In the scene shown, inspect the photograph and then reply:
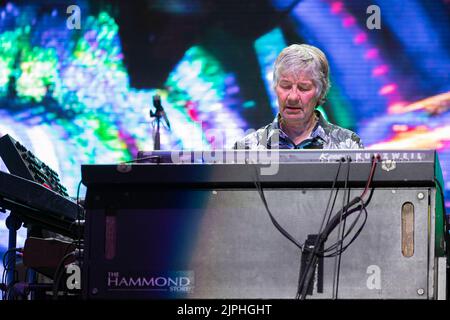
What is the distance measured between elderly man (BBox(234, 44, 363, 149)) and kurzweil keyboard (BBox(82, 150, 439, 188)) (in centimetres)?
67

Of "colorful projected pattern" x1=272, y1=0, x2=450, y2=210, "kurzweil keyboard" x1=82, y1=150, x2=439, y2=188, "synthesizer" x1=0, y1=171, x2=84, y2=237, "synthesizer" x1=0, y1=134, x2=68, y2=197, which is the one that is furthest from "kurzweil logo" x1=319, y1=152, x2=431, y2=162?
"colorful projected pattern" x1=272, y1=0, x2=450, y2=210

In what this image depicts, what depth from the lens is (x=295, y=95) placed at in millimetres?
2896

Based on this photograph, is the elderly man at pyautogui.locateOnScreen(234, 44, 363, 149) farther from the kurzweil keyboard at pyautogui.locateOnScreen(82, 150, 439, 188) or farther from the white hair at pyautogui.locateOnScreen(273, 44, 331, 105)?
the kurzweil keyboard at pyautogui.locateOnScreen(82, 150, 439, 188)

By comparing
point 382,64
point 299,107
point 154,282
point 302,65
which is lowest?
point 154,282

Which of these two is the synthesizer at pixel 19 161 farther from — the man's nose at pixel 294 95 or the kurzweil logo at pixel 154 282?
the kurzweil logo at pixel 154 282

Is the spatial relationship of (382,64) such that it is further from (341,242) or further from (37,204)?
(341,242)

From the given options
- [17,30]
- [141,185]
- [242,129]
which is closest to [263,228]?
[141,185]

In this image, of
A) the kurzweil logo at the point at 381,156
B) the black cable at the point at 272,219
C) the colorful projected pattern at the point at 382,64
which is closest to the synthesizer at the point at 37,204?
the black cable at the point at 272,219

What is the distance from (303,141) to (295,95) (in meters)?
0.18

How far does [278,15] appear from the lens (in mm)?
6355

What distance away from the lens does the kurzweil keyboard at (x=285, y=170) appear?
7.15 feet

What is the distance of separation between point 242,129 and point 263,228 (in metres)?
3.98

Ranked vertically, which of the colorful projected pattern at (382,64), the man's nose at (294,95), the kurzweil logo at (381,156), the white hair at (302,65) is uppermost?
the colorful projected pattern at (382,64)

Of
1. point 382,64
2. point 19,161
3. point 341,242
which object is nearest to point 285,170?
point 341,242
